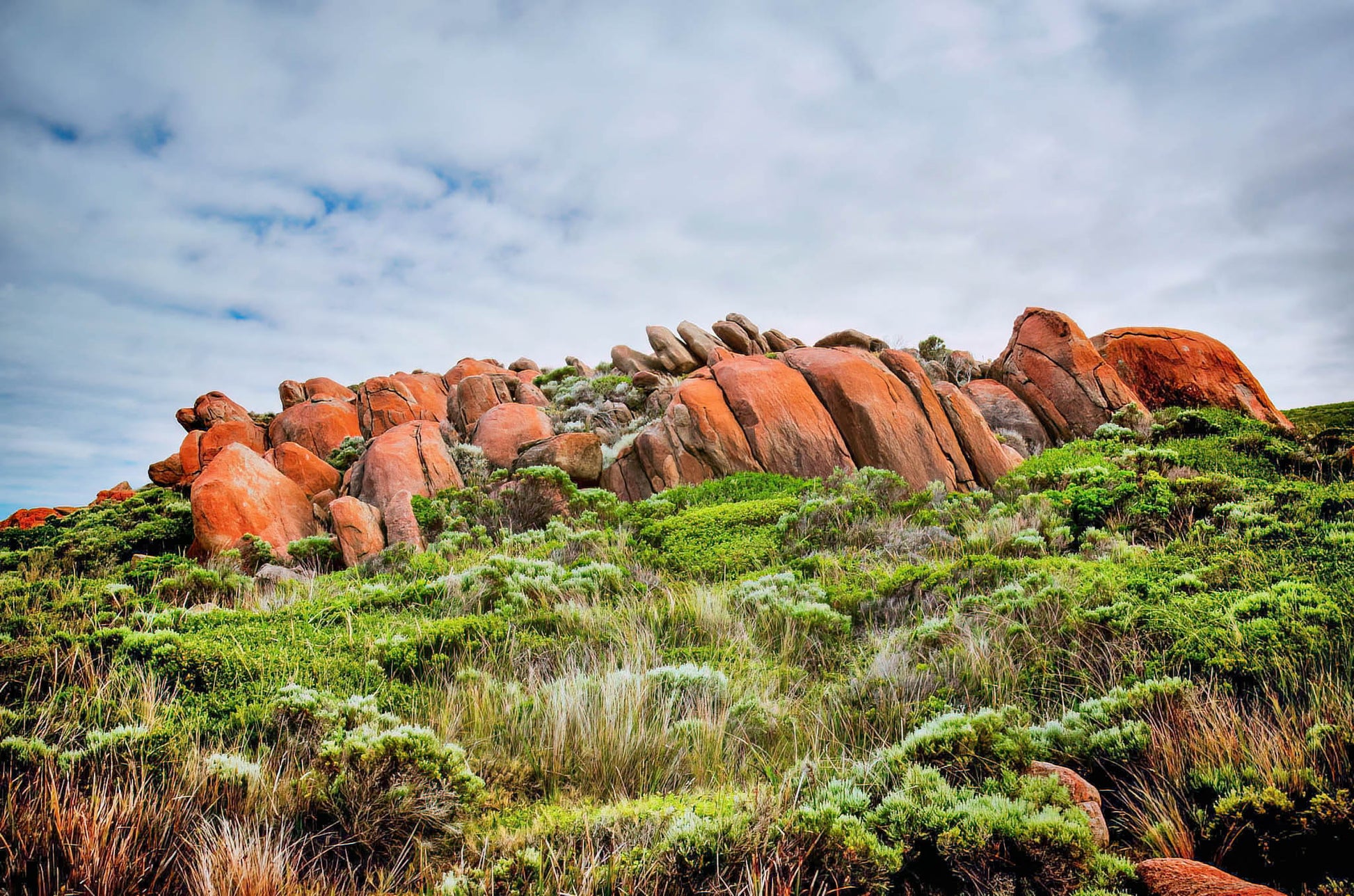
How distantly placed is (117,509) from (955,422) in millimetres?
23222

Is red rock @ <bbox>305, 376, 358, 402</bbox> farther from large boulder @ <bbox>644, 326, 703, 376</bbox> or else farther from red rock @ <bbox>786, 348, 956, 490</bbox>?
red rock @ <bbox>786, 348, 956, 490</bbox>

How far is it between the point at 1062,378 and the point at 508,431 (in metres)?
16.4

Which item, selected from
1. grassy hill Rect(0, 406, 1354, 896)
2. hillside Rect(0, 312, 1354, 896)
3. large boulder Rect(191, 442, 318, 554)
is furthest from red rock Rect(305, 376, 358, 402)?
grassy hill Rect(0, 406, 1354, 896)

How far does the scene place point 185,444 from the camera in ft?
82.6

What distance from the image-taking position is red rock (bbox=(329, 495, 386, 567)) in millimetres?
14094

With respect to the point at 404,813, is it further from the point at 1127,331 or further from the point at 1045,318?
the point at 1127,331

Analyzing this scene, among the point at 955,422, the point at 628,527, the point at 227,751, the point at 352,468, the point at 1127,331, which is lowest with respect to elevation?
the point at 227,751

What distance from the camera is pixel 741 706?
18.1 ft

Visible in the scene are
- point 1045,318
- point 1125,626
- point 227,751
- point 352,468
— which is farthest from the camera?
point 1045,318

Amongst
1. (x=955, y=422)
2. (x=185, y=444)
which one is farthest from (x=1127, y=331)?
(x=185, y=444)

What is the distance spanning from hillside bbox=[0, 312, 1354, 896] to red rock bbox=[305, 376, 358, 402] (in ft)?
69.9

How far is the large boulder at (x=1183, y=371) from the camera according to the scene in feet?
64.5

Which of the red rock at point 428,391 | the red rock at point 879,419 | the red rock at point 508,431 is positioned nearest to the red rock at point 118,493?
the red rock at point 428,391

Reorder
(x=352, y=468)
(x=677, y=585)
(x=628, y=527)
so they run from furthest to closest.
Result: (x=352, y=468) < (x=628, y=527) < (x=677, y=585)
